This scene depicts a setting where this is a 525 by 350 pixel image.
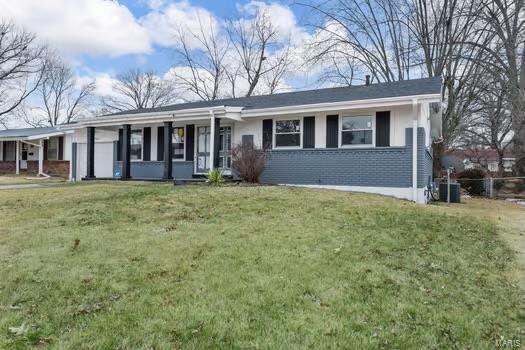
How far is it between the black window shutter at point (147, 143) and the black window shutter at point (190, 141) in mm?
1857

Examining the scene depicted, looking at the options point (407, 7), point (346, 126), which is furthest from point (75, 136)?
point (407, 7)

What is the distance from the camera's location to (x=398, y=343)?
11.7ft

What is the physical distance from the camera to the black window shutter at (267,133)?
1575cm

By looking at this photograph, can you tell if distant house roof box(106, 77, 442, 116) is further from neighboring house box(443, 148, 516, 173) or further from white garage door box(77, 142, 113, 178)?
white garage door box(77, 142, 113, 178)

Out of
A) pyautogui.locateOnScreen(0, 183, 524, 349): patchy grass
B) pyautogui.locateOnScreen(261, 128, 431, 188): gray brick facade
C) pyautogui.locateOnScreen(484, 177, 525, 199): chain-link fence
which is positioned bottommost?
pyautogui.locateOnScreen(0, 183, 524, 349): patchy grass

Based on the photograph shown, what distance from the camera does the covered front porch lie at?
16.7 m

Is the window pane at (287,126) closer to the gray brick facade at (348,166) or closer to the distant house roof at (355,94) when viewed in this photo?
the distant house roof at (355,94)

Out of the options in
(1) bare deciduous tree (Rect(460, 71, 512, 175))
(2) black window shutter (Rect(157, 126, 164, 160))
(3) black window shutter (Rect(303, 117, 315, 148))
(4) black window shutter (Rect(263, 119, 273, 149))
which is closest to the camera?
(3) black window shutter (Rect(303, 117, 315, 148))

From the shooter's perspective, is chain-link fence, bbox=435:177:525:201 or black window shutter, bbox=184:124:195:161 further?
chain-link fence, bbox=435:177:525:201

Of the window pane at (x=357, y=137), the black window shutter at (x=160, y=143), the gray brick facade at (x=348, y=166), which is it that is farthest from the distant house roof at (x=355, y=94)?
the black window shutter at (x=160, y=143)

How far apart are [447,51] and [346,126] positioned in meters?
12.4

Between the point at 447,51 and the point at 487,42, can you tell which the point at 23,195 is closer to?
the point at 447,51

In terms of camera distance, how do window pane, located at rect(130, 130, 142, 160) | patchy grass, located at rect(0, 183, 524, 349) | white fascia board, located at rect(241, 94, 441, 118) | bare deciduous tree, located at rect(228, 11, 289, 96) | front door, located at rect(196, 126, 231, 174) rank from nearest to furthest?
patchy grass, located at rect(0, 183, 524, 349) → white fascia board, located at rect(241, 94, 441, 118) → front door, located at rect(196, 126, 231, 174) → window pane, located at rect(130, 130, 142, 160) → bare deciduous tree, located at rect(228, 11, 289, 96)

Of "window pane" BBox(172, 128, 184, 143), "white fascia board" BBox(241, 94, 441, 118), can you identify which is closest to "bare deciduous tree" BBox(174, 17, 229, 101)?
"window pane" BBox(172, 128, 184, 143)
